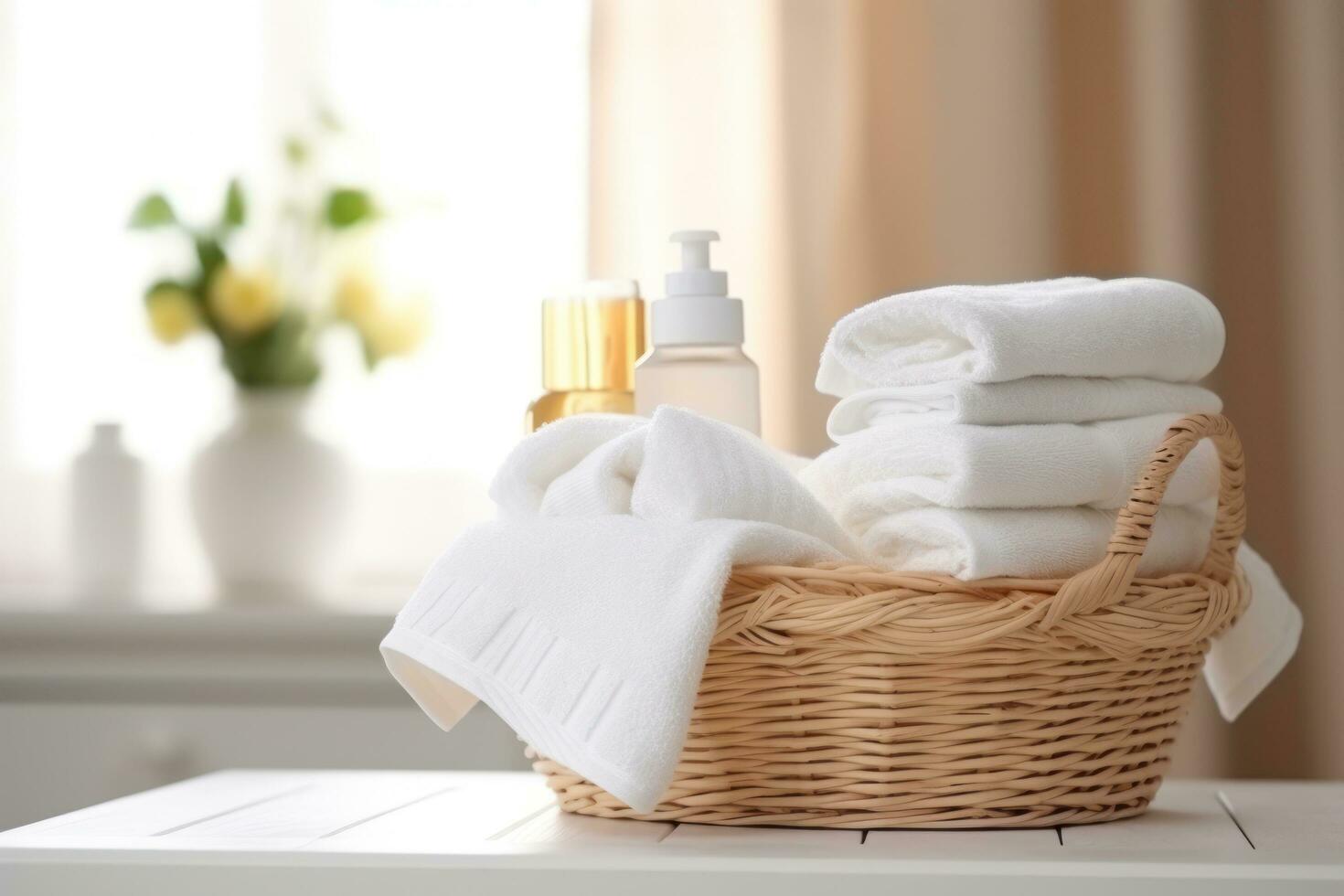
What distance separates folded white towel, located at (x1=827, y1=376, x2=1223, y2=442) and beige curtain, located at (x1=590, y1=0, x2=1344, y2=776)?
1.88 ft

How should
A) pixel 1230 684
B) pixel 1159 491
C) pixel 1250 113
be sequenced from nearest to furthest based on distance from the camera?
pixel 1159 491, pixel 1230 684, pixel 1250 113

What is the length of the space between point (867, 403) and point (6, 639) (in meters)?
0.93

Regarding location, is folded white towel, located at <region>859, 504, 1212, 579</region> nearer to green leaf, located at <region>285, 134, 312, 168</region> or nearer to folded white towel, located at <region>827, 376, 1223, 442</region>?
folded white towel, located at <region>827, 376, 1223, 442</region>

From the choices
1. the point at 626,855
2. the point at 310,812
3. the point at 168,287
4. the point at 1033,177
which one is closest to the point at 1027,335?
the point at 626,855

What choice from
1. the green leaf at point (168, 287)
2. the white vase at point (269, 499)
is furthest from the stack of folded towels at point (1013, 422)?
the green leaf at point (168, 287)

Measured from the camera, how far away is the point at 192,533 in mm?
1247

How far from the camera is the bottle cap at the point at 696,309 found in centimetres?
68

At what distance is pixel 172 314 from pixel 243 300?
8 cm

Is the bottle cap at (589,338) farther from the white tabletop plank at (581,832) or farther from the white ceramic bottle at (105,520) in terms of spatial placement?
the white ceramic bottle at (105,520)

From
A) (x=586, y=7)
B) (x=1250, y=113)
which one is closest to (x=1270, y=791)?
(x=1250, y=113)

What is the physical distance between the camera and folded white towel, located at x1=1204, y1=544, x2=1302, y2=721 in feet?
2.29

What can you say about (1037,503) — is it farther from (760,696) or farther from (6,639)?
(6,639)

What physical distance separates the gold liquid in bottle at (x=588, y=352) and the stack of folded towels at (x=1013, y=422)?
153mm

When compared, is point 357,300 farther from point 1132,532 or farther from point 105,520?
point 1132,532
